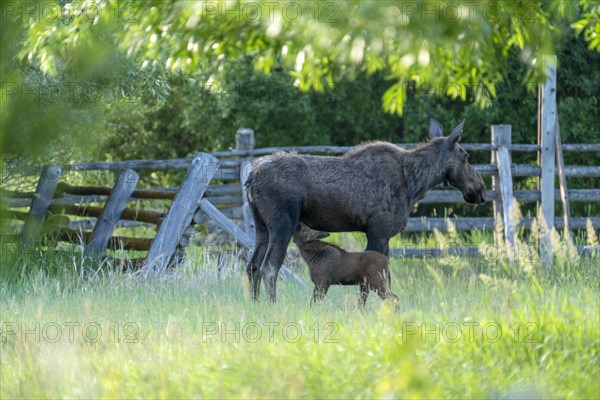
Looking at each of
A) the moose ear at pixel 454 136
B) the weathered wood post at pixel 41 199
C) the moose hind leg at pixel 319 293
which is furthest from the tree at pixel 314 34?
the weathered wood post at pixel 41 199

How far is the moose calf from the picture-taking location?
8.45 metres

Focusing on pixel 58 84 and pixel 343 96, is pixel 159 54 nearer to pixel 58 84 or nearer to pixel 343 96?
pixel 58 84

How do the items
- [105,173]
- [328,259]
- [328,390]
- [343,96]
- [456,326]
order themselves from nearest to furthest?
[328,390] → [456,326] → [328,259] → [343,96] → [105,173]

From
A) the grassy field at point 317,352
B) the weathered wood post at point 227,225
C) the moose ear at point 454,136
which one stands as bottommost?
the grassy field at point 317,352

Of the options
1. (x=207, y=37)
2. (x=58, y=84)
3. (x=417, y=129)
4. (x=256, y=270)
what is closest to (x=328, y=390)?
(x=207, y=37)

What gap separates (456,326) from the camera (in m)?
6.48

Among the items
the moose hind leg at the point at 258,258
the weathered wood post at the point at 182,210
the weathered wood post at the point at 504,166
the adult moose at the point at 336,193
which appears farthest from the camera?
the weathered wood post at the point at 504,166

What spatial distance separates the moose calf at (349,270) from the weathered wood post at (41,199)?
444 centimetres

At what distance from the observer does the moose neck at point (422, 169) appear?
938cm

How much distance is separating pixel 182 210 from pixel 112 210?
935 millimetres

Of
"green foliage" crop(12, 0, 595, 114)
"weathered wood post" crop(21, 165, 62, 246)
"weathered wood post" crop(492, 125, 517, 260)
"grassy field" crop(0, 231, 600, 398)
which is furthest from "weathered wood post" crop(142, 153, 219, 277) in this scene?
"weathered wood post" crop(492, 125, 517, 260)

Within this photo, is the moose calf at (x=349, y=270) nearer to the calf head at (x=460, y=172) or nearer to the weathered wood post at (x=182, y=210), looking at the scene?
the calf head at (x=460, y=172)

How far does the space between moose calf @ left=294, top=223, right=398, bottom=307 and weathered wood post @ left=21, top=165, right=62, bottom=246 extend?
4.44 m

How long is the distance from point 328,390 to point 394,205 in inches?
159
